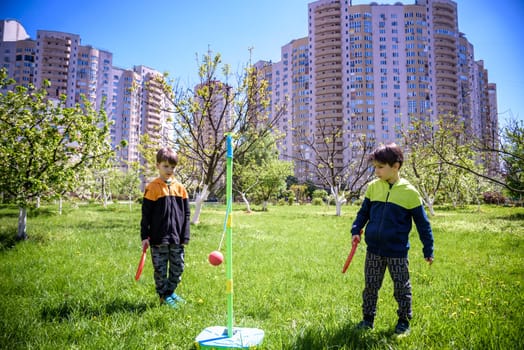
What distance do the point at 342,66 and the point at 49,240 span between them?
310ft

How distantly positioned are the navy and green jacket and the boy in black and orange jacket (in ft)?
8.74

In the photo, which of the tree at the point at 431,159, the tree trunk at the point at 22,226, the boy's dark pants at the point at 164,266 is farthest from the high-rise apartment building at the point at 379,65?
the boy's dark pants at the point at 164,266

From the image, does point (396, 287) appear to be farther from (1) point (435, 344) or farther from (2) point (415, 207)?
(2) point (415, 207)

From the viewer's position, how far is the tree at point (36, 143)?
29.2 ft

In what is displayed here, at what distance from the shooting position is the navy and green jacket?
3.41 m

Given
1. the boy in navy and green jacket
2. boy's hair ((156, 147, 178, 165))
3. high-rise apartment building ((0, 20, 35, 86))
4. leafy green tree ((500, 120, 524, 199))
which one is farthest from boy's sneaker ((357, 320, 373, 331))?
high-rise apartment building ((0, 20, 35, 86))

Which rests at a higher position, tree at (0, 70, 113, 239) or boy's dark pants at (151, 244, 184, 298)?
tree at (0, 70, 113, 239)

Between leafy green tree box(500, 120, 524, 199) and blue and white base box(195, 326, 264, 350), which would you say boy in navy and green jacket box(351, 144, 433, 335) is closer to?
blue and white base box(195, 326, 264, 350)

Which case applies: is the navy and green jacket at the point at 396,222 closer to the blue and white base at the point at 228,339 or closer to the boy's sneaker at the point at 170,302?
the blue and white base at the point at 228,339

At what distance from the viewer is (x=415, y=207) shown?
3447 millimetres

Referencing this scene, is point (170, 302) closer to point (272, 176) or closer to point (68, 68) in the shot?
point (272, 176)

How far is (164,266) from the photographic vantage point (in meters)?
4.48

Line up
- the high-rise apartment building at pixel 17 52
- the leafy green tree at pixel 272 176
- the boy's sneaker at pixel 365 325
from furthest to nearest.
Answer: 1. the high-rise apartment building at pixel 17 52
2. the leafy green tree at pixel 272 176
3. the boy's sneaker at pixel 365 325

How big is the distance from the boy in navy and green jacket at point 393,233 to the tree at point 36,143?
30.2 feet
